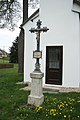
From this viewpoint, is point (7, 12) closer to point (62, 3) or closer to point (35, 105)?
point (62, 3)

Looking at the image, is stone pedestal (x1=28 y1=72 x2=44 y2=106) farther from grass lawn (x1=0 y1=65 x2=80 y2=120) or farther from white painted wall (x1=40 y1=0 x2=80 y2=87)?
white painted wall (x1=40 y1=0 x2=80 y2=87)

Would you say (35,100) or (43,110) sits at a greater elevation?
(35,100)

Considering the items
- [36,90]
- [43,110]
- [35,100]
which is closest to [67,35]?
[36,90]

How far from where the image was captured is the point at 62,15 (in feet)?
39.1

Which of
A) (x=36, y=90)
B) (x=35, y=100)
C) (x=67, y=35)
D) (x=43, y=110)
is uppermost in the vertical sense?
(x=67, y=35)

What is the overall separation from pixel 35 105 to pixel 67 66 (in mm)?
4565

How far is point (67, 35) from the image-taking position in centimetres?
1180

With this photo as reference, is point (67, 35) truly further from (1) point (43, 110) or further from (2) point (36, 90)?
(1) point (43, 110)

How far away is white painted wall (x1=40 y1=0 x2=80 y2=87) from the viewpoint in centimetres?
1170

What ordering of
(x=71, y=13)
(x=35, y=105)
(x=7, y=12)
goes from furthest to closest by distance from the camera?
1. (x=7, y=12)
2. (x=71, y=13)
3. (x=35, y=105)

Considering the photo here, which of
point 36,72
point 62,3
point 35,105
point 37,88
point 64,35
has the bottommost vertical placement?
point 35,105

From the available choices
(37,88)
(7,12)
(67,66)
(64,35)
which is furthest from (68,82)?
(7,12)

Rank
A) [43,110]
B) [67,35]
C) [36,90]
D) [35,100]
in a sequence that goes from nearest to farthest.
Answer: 1. [43,110]
2. [35,100]
3. [36,90]
4. [67,35]

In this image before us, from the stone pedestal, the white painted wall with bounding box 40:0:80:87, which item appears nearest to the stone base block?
the stone pedestal
